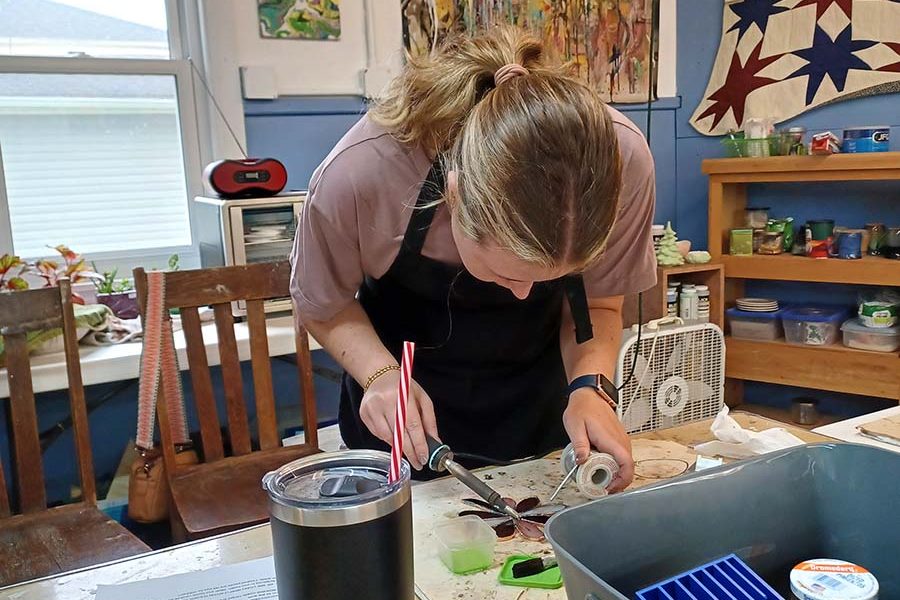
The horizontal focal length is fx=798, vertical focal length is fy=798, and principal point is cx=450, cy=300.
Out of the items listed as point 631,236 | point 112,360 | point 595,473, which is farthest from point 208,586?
point 112,360

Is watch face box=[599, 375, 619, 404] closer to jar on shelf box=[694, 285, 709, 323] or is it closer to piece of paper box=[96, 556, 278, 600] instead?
piece of paper box=[96, 556, 278, 600]

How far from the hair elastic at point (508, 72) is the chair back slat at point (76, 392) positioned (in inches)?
45.9

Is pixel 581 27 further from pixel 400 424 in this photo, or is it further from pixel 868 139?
pixel 400 424

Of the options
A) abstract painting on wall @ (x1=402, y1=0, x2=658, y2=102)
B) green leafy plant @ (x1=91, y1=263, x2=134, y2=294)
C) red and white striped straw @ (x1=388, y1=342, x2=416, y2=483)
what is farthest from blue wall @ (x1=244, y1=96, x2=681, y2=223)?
red and white striped straw @ (x1=388, y1=342, x2=416, y2=483)

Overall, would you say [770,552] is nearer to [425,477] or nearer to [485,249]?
[485,249]

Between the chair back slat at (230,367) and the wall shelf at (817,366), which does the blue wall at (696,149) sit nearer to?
the wall shelf at (817,366)

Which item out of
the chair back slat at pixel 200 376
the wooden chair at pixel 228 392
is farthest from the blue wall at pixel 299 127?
the chair back slat at pixel 200 376

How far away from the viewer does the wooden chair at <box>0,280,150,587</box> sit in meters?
1.51

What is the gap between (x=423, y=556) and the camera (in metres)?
0.85

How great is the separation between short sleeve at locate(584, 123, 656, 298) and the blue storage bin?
1.63 feet

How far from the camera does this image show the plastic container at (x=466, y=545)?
32.5 inches

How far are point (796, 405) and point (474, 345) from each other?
219 centimetres

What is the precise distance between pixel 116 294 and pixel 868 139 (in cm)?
242

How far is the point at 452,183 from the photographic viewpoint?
35.9 inches
